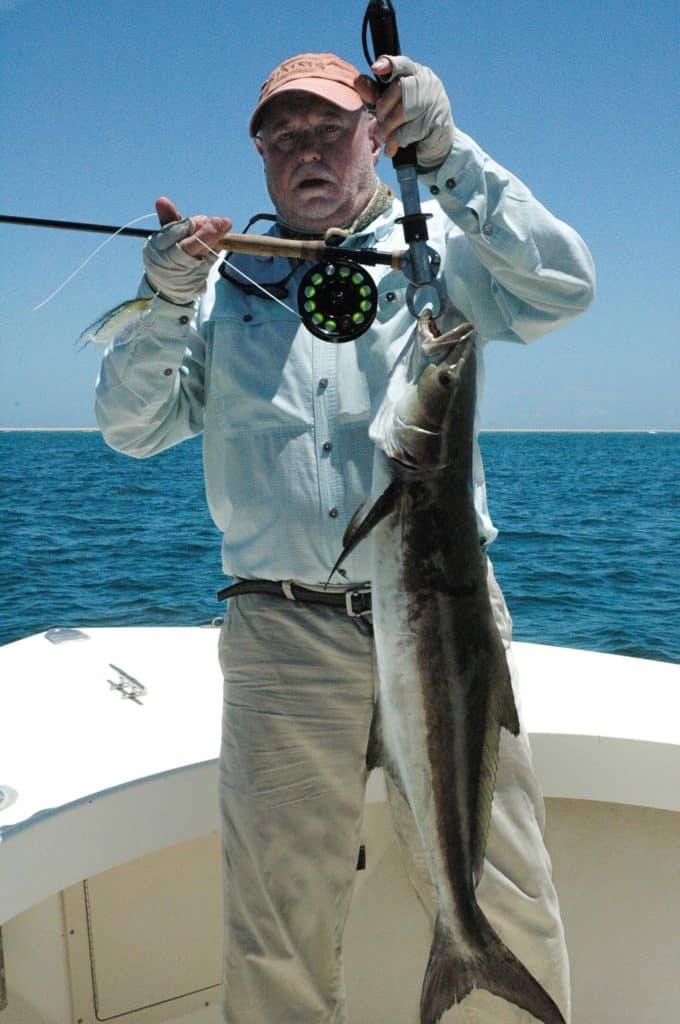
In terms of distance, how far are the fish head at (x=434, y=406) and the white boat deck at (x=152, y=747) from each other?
139 cm

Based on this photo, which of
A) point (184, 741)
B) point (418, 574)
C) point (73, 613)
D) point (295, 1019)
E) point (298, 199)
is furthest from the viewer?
point (73, 613)

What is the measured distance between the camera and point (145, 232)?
2.91m

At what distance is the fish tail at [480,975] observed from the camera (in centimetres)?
237

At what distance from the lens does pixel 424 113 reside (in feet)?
7.68

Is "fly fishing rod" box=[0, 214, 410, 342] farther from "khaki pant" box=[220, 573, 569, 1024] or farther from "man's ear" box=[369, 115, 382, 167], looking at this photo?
"khaki pant" box=[220, 573, 569, 1024]

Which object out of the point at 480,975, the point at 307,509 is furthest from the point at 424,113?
the point at 480,975

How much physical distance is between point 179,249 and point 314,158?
0.65 metres

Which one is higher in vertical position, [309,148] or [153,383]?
[309,148]

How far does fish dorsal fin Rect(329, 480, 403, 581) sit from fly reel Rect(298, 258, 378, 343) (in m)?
0.63

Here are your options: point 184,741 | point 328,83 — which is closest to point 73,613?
point 184,741

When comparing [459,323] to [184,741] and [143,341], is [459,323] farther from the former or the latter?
[184,741]

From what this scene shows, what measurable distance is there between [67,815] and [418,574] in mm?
1388

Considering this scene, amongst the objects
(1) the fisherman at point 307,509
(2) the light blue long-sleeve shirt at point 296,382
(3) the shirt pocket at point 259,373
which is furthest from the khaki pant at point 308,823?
(3) the shirt pocket at point 259,373

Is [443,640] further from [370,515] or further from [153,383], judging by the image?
[153,383]
